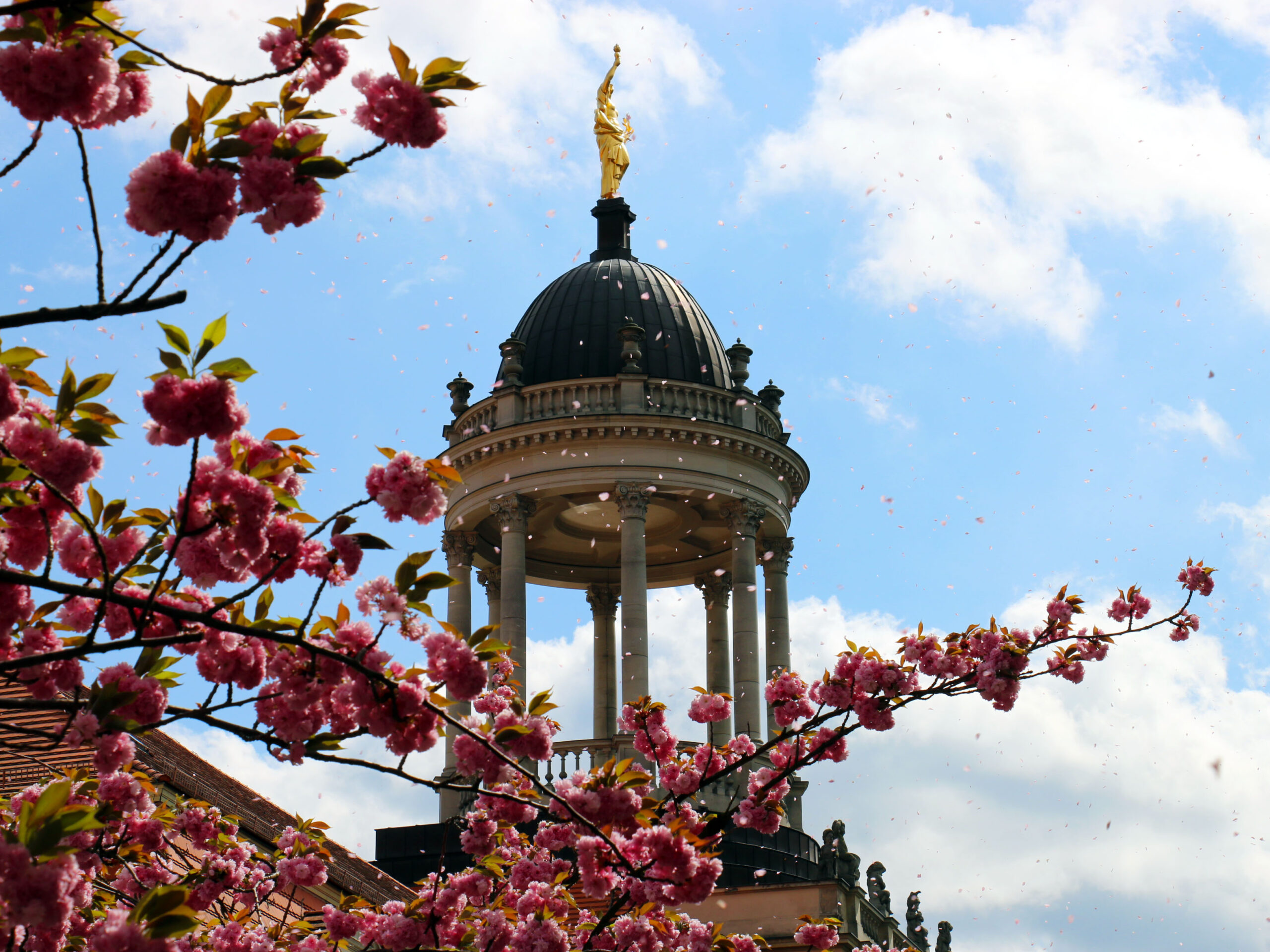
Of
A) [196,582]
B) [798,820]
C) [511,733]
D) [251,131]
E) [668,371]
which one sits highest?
[668,371]

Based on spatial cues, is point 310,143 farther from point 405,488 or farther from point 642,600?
point 642,600

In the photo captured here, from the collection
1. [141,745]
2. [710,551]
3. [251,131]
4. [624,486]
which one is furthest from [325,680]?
[710,551]

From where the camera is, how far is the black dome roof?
4528 cm

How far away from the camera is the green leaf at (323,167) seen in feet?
22.8

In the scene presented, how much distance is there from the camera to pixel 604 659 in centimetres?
4956

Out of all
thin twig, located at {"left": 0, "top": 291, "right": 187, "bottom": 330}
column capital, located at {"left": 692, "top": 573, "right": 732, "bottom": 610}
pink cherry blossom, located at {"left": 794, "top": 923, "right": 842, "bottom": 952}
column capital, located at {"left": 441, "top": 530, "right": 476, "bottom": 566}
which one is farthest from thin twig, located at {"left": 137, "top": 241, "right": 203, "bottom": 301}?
column capital, located at {"left": 692, "top": 573, "right": 732, "bottom": 610}

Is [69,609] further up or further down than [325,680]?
further up

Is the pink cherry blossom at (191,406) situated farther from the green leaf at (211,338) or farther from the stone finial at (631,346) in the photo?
the stone finial at (631,346)

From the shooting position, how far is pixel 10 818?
35.5ft

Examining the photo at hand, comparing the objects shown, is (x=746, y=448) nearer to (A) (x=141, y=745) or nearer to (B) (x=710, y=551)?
(B) (x=710, y=551)

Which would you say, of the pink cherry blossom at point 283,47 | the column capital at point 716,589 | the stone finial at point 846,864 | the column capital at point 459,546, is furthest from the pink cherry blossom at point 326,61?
the column capital at point 716,589

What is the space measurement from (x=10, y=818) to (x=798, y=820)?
34200mm

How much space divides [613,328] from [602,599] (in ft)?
33.0

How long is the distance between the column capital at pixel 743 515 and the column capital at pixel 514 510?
5.62 m
